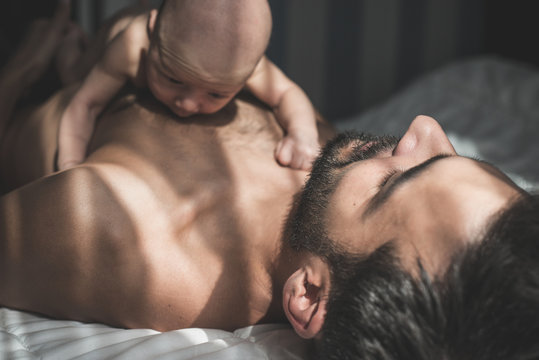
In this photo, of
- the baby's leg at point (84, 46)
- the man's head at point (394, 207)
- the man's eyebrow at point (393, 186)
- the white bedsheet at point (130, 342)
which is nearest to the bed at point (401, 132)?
the white bedsheet at point (130, 342)

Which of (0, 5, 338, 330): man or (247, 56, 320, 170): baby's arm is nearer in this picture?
(0, 5, 338, 330): man

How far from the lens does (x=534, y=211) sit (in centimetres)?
62

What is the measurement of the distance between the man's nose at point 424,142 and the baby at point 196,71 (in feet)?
1.05

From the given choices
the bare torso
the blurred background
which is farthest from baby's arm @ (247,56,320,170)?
the blurred background

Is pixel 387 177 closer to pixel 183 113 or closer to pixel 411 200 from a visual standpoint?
pixel 411 200

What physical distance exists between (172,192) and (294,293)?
1.22ft

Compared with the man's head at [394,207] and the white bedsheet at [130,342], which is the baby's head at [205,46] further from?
the white bedsheet at [130,342]

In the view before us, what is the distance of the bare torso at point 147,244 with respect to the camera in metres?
0.88

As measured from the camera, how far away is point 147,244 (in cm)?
91

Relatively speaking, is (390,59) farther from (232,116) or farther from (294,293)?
(294,293)

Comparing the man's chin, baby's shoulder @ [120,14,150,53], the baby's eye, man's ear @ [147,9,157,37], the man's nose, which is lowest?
the man's chin

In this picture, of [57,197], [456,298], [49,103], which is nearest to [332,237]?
[456,298]

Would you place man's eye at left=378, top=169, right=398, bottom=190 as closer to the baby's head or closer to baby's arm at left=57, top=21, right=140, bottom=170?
the baby's head

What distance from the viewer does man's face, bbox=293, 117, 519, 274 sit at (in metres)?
0.63
